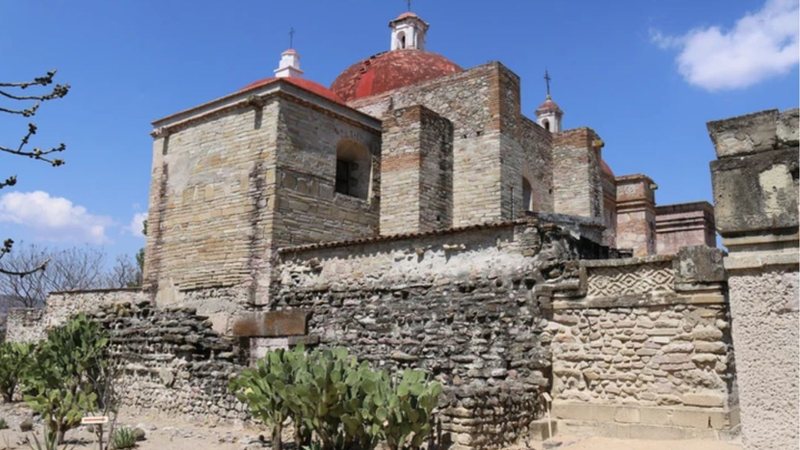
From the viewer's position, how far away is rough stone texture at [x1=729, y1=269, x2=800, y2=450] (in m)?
2.24

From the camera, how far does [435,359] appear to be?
31.6 ft

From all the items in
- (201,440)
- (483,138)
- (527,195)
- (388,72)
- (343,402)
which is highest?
(388,72)

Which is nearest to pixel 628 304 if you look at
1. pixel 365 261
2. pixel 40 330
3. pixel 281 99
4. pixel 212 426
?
pixel 365 261

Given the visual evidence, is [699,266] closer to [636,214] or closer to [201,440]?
[201,440]

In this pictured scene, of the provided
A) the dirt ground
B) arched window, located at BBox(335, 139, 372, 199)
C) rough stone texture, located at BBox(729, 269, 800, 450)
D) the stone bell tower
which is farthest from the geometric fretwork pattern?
the stone bell tower

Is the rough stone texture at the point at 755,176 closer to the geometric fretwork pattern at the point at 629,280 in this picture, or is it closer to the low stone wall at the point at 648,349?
the low stone wall at the point at 648,349

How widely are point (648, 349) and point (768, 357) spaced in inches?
244

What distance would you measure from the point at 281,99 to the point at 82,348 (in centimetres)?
610

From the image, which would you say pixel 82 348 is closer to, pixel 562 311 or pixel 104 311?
pixel 104 311

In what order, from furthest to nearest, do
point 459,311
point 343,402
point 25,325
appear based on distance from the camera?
point 25,325
point 459,311
point 343,402

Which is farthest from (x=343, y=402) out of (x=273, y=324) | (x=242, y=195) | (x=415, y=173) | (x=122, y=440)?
(x=415, y=173)

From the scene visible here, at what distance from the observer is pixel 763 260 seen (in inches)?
92.4

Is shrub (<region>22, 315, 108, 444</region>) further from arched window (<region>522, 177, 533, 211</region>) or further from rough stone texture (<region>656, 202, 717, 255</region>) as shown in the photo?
rough stone texture (<region>656, 202, 717, 255</region>)

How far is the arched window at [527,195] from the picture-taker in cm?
1659
